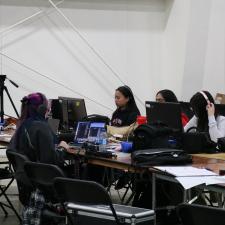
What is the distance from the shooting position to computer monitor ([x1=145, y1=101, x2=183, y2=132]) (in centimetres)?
382

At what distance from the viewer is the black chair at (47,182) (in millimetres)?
2829

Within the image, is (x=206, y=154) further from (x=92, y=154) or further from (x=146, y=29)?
(x=146, y=29)

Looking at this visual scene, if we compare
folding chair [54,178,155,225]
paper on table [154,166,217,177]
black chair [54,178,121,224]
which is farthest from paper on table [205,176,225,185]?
black chair [54,178,121,224]

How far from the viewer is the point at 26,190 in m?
3.46

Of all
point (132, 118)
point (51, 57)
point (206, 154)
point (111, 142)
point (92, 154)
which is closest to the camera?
point (92, 154)

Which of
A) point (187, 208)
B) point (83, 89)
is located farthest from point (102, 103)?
point (187, 208)

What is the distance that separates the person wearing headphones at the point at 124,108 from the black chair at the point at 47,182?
6.81 feet

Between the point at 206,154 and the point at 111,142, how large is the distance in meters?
0.83

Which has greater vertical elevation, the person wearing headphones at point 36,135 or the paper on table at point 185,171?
the person wearing headphones at point 36,135

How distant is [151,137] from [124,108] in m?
1.92

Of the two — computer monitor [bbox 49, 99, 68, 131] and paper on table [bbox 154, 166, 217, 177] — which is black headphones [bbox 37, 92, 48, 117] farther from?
computer monitor [bbox 49, 99, 68, 131]

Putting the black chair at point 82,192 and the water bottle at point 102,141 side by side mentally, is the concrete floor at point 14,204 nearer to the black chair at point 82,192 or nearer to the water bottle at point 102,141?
the water bottle at point 102,141

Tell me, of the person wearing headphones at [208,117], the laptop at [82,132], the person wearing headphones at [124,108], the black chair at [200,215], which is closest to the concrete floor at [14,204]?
the person wearing headphones at [124,108]

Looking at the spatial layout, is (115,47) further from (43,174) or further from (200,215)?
(200,215)
